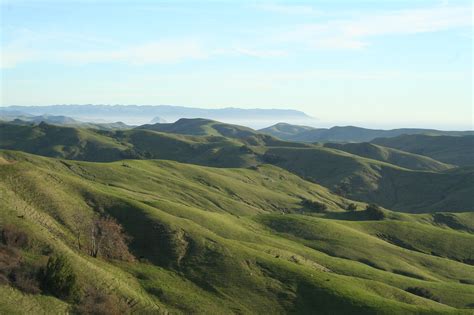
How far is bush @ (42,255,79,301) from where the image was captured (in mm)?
37812

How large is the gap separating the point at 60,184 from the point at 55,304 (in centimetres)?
2330

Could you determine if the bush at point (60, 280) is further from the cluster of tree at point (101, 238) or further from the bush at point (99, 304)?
the cluster of tree at point (101, 238)

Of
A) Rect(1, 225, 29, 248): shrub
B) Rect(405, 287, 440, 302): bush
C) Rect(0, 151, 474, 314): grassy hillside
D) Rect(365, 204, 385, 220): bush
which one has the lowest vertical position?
Rect(365, 204, 385, 220): bush

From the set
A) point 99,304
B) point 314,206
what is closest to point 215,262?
point 99,304

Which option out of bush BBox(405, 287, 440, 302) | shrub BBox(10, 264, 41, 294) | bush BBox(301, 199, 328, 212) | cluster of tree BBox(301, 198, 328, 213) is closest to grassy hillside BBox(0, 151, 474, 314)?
bush BBox(405, 287, 440, 302)

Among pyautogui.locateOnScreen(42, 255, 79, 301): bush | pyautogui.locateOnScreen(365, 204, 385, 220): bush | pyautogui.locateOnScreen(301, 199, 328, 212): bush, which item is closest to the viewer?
pyautogui.locateOnScreen(42, 255, 79, 301): bush

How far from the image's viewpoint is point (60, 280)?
37.9 meters

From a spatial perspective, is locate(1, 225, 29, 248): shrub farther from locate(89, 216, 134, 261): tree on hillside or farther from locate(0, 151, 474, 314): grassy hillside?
locate(89, 216, 134, 261): tree on hillside

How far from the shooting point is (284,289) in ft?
163

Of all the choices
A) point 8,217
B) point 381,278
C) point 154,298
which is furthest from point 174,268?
point 381,278

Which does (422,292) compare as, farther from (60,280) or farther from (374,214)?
(374,214)

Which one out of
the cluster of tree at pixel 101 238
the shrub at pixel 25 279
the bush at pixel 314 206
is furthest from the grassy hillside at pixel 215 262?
the bush at pixel 314 206

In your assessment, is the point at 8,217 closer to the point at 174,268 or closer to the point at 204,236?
the point at 174,268

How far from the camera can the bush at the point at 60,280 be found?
124 feet
